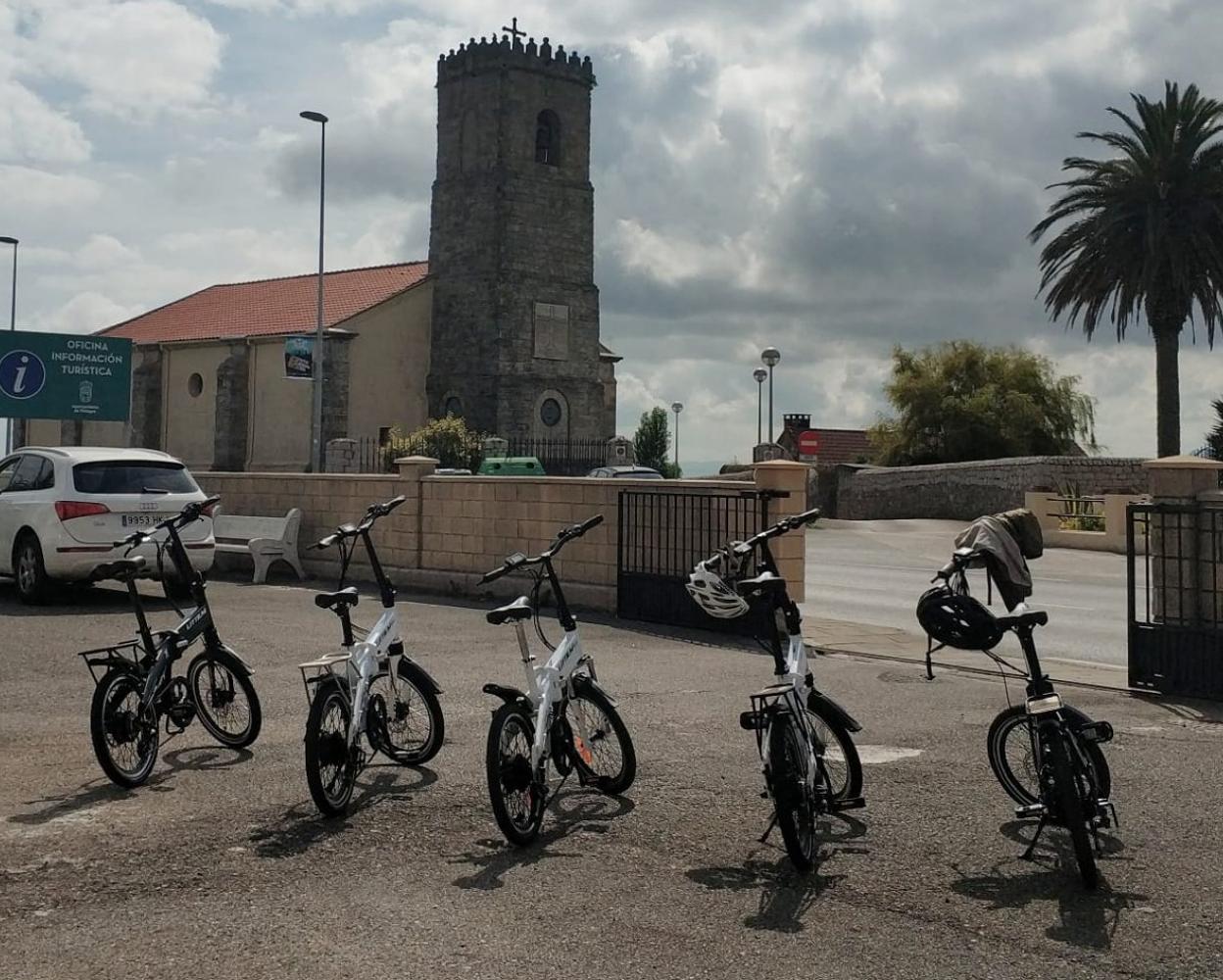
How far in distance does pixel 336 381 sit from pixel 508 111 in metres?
12.3

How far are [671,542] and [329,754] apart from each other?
864 centimetres

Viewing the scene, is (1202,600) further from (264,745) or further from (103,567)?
(103,567)

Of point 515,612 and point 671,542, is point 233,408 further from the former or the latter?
point 515,612

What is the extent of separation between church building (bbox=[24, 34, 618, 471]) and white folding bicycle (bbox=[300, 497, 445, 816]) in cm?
4522

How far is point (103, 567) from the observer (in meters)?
7.11

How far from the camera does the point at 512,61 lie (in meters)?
52.4

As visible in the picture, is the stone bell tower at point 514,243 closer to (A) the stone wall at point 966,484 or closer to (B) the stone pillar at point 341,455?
(B) the stone pillar at point 341,455

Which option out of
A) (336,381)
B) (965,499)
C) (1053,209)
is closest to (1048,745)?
(965,499)

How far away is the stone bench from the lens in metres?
18.6

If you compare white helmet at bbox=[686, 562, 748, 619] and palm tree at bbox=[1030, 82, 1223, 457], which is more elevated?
palm tree at bbox=[1030, 82, 1223, 457]

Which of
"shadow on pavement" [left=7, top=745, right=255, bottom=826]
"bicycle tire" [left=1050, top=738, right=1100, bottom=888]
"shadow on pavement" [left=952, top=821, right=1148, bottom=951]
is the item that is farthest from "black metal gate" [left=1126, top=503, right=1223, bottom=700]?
"shadow on pavement" [left=7, top=745, right=255, bottom=826]

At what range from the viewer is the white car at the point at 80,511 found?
14.6m

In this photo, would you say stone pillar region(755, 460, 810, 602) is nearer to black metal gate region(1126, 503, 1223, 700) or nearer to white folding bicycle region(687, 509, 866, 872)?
black metal gate region(1126, 503, 1223, 700)

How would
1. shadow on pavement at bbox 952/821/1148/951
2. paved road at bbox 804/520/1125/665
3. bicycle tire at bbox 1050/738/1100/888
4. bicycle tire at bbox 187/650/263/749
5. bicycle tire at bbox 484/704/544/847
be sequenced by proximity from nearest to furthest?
shadow on pavement at bbox 952/821/1148/951
bicycle tire at bbox 1050/738/1100/888
bicycle tire at bbox 484/704/544/847
bicycle tire at bbox 187/650/263/749
paved road at bbox 804/520/1125/665
